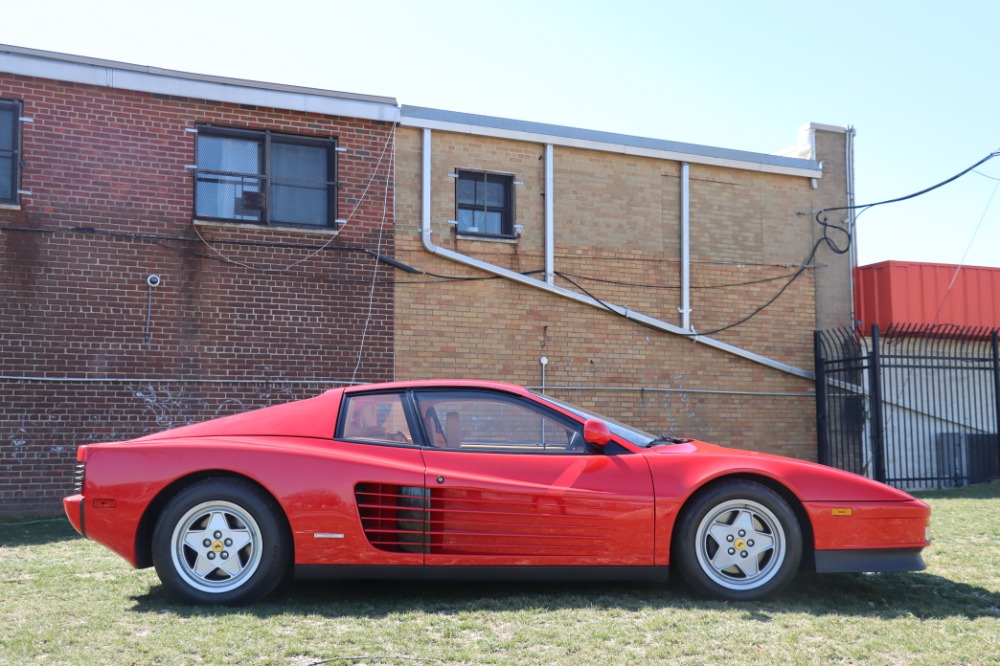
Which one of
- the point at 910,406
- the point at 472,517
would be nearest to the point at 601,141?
the point at 910,406

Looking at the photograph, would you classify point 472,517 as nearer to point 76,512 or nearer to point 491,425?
point 491,425

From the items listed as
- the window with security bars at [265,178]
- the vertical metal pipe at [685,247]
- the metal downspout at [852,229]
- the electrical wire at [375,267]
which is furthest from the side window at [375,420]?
the metal downspout at [852,229]

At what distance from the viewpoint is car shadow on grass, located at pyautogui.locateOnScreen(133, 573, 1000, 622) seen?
5027 millimetres

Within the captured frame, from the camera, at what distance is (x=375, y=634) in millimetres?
4504

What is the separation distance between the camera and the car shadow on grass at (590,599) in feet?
16.5

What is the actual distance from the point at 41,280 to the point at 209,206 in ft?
6.79

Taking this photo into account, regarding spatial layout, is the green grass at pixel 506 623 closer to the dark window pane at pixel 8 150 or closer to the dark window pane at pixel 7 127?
the dark window pane at pixel 8 150

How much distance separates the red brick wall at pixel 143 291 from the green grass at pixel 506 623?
4.76 meters

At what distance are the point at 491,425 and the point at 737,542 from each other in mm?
1564

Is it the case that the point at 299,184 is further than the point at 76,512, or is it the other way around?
the point at 299,184

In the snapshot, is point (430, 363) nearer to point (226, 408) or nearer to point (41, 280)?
point (226, 408)

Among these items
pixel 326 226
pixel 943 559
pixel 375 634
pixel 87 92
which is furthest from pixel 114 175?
pixel 943 559

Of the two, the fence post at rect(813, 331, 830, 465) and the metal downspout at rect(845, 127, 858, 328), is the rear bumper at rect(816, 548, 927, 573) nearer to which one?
the fence post at rect(813, 331, 830, 465)

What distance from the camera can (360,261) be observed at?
12016mm
